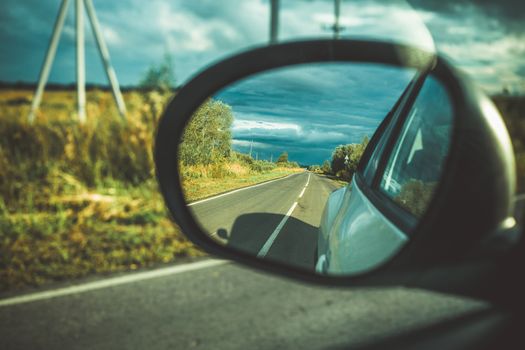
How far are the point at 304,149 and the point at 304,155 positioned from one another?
20 millimetres

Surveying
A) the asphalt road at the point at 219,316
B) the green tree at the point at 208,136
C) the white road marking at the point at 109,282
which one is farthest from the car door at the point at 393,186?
the white road marking at the point at 109,282

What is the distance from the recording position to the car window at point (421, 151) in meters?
1.19

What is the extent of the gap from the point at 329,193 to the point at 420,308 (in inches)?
104

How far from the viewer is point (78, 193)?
7.80m

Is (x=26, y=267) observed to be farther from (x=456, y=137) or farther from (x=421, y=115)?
(x=456, y=137)

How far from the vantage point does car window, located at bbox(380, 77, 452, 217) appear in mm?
1194

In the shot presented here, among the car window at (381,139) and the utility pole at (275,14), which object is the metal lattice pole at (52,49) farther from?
the car window at (381,139)

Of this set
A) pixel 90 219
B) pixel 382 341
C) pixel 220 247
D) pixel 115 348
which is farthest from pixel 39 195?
pixel 220 247

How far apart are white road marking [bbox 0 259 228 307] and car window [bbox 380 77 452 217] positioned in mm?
3642

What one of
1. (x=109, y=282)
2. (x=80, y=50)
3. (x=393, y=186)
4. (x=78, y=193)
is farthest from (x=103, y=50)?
(x=393, y=186)

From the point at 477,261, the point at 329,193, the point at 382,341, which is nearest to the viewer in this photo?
the point at 477,261

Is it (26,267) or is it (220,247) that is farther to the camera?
(26,267)

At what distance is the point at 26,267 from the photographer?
206 inches

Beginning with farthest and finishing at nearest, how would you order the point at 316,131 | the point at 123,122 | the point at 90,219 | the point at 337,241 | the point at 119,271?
the point at 123,122 → the point at 90,219 → the point at 119,271 → the point at 337,241 → the point at 316,131
